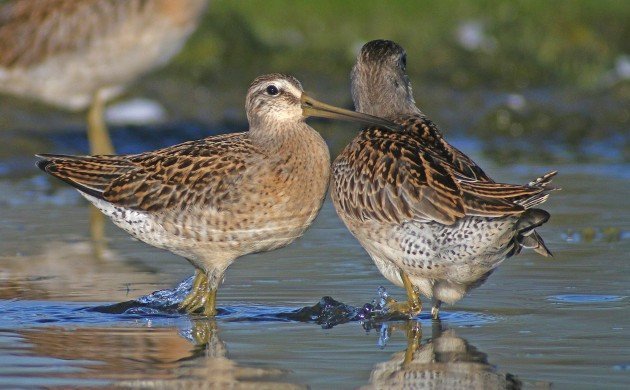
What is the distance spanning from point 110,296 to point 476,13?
9664 millimetres

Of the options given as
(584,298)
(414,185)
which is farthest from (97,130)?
(584,298)

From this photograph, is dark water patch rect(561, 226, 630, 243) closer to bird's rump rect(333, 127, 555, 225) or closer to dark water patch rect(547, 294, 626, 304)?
dark water patch rect(547, 294, 626, 304)

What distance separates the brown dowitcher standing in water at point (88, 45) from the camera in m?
11.6

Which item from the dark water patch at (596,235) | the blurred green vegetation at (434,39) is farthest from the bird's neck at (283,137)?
the blurred green vegetation at (434,39)

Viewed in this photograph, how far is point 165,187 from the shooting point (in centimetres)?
733

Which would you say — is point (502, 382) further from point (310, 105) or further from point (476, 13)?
point (476, 13)

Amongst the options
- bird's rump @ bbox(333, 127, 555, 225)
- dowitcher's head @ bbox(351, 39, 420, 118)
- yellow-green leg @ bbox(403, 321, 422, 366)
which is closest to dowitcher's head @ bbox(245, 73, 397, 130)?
bird's rump @ bbox(333, 127, 555, 225)

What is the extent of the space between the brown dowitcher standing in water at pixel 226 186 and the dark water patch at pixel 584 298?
4.15 feet

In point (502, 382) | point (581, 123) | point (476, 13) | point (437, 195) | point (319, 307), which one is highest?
point (476, 13)

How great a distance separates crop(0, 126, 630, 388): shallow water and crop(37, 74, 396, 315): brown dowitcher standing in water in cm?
32

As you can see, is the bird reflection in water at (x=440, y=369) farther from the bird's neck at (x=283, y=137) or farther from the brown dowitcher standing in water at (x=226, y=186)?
the bird's neck at (x=283, y=137)

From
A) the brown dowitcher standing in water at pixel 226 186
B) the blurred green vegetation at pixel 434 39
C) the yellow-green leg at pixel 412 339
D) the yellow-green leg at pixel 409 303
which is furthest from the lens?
the blurred green vegetation at pixel 434 39

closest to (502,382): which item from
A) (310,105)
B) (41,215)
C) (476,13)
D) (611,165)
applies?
(310,105)

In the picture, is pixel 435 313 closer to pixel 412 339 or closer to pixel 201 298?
pixel 412 339
